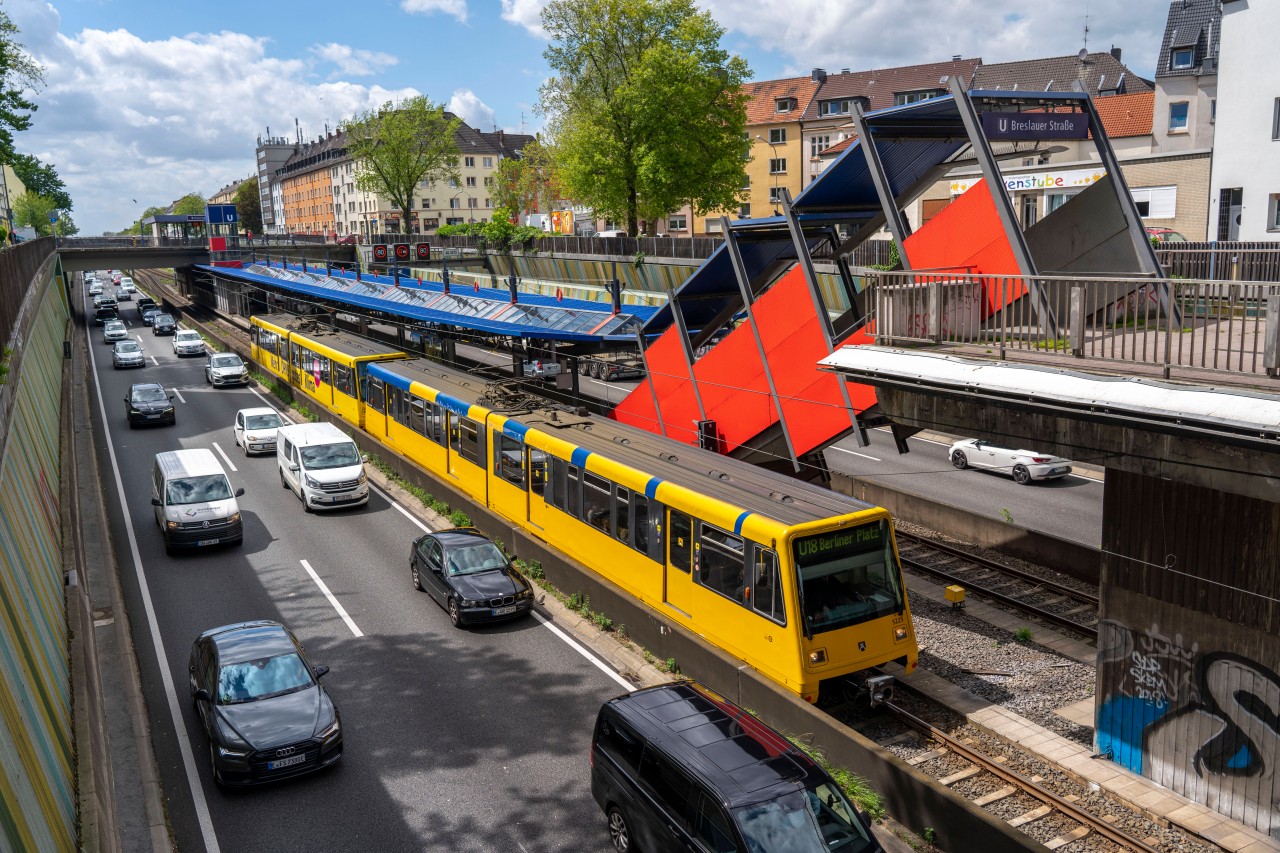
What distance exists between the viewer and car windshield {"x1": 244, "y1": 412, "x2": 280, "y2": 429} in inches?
1179

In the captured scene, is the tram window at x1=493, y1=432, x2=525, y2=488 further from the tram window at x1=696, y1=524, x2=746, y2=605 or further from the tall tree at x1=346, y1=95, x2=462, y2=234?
the tall tree at x1=346, y1=95, x2=462, y2=234

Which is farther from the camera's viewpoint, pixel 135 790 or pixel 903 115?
pixel 903 115

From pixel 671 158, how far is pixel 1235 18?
29.8 m

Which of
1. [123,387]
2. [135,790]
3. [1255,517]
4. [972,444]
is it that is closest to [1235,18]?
[972,444]

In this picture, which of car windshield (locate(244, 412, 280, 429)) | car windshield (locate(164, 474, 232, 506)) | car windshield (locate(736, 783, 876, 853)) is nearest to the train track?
car windshield (locate(736, 783, 876, 853))

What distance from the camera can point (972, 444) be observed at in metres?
27.0

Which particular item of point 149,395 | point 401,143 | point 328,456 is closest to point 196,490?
point 328,456

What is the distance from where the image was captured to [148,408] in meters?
33.7

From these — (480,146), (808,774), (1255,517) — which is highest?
(480,146)

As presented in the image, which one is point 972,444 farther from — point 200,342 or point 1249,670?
point 200,342

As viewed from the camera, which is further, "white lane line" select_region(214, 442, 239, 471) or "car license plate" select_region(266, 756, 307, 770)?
"white lane line" select_region(214, 442, 239, 471)

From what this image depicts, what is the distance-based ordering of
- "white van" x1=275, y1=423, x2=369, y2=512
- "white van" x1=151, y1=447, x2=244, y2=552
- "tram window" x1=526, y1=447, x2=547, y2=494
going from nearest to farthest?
"tram window" x1=526, y1=447, x2=547, y2=494
"white van" x1=151, y1=447, x2=244, y2=552
"white van" x1=275, y1=423, x2=369, y2=512

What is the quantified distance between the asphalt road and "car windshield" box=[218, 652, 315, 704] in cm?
97

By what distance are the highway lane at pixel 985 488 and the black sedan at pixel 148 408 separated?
23159 millimetres
